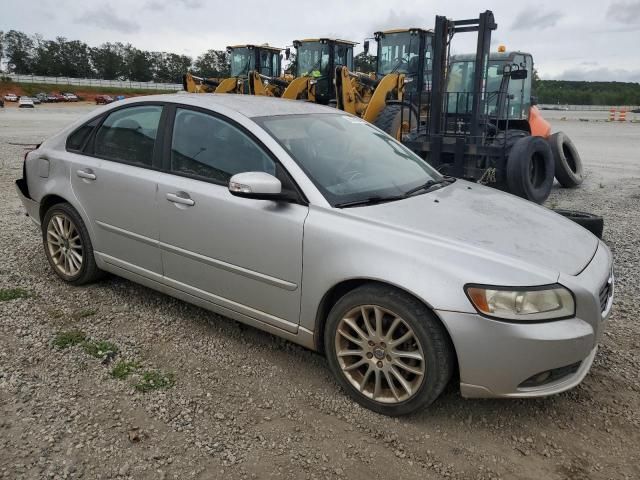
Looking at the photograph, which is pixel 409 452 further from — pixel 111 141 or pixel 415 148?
pixel 415 148

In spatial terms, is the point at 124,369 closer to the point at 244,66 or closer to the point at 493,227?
the point at 493,227

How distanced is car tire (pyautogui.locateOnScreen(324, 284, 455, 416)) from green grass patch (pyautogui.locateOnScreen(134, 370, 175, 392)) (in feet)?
3.14

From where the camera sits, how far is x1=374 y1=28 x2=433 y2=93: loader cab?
1205 centimetres

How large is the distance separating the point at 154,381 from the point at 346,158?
1780 mm

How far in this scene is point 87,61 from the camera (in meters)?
90.8

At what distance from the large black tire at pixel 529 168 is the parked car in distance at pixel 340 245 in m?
4.49

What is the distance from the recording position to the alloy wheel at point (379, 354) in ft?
8.97

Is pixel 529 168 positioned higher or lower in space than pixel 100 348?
higher

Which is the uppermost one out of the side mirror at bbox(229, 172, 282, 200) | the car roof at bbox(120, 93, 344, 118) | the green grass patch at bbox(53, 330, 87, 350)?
the car roof at bbox(120, 93, 344, 118)

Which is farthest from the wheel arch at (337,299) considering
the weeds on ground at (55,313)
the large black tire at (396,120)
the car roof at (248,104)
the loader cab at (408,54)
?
the loader cab at (408,54)

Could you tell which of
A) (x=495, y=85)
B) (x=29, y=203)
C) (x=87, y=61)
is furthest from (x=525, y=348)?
(x=87, y=61)

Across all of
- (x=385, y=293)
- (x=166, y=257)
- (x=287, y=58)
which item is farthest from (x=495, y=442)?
(x=287, y=58)

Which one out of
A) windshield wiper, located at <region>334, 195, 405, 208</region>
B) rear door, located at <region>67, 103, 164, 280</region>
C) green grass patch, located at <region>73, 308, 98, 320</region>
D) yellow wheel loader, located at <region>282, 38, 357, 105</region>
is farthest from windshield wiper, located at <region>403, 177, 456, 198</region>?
yellow wheel loader, located at <region>282, 38, 357, 105</region>

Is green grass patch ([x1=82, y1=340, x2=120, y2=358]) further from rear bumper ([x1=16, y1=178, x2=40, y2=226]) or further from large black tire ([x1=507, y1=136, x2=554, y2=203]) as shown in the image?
large black tire ([x1=507, y1=136, x2=554, y2=203])
